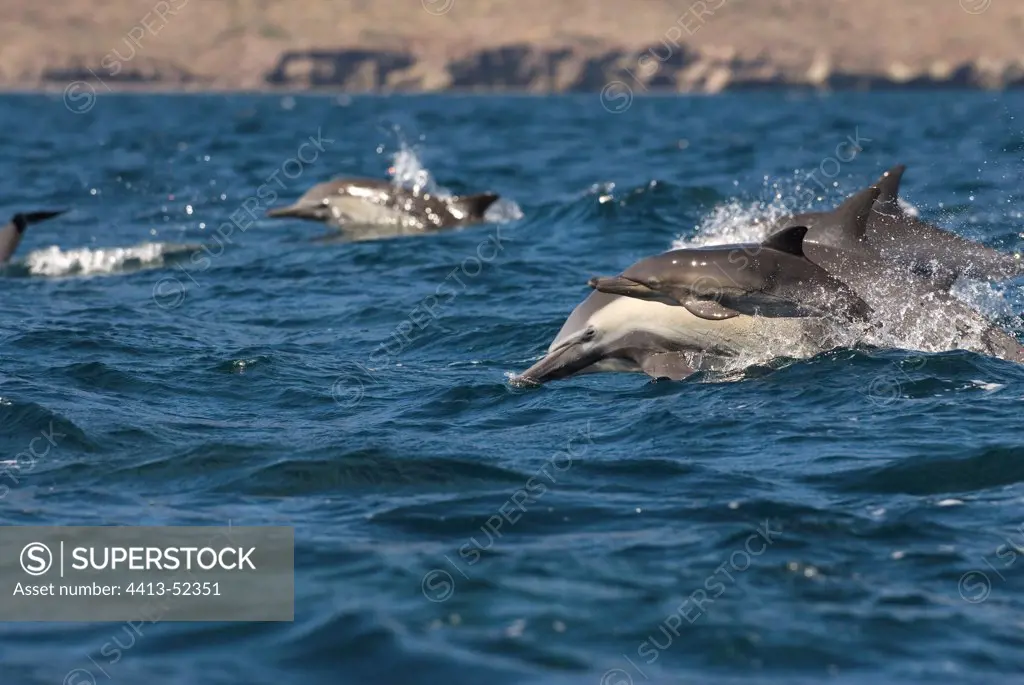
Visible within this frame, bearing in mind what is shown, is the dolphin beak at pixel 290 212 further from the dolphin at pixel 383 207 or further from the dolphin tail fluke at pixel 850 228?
the dolphin tail fluke at pixel 850 228

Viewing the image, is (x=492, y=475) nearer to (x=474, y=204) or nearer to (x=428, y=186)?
(x=474, y=204)

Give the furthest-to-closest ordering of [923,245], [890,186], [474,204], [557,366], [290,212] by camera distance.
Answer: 1. [290,212]
2. [474,204]
3. [890,186]
4. [923,245]
5. [557,366]

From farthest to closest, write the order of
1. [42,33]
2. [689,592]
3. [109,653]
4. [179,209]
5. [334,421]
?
1. [42,33]
2. [179,209]
3. [334,421]
4. [689,592]
5. [109,653]

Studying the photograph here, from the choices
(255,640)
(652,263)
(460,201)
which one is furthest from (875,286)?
(460,201)

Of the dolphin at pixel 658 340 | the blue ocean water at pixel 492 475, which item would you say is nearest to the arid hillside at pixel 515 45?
the blue ocean water at pixel 492 475

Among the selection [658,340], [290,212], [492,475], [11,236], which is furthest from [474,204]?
[492,475]

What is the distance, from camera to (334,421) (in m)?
10.2

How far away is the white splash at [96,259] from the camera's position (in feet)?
59.2

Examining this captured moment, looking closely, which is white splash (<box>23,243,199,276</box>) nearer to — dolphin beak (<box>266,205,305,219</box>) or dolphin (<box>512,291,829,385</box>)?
dolphin beak (<box>266,205,305,219</box>)

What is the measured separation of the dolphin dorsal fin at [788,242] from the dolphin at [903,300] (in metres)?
0.98

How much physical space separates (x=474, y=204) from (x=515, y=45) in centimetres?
13693

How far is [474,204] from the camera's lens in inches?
838

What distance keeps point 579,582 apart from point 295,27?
537 ft

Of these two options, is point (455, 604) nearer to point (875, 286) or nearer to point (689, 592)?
point (689, 592)
